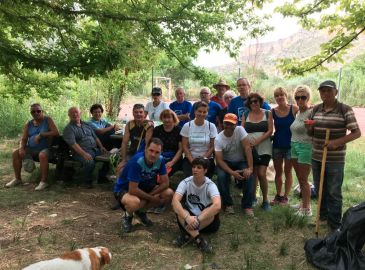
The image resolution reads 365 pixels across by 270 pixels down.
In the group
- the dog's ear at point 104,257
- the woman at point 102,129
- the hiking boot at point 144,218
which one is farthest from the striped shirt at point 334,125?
the woman at point 102,129

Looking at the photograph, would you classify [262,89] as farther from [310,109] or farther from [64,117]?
[310,109]

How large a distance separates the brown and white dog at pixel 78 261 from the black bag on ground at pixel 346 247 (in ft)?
6.82

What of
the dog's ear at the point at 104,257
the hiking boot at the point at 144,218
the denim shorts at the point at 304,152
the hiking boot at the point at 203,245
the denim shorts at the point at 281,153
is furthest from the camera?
the denim shorts at the point at 281,153

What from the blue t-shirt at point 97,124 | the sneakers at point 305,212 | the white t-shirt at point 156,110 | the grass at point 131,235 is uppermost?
the white t-shirt at point 156,110

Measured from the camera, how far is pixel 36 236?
4.39 meters

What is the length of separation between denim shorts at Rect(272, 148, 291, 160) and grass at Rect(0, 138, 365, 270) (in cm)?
74

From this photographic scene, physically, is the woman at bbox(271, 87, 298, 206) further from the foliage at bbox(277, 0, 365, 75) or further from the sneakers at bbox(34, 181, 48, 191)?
the sneakers at bbox(34, 181, 48, 191)

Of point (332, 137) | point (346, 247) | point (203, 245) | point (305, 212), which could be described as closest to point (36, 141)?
point (203, 245)

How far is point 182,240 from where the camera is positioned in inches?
170

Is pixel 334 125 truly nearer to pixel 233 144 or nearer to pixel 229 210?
pixel 233 144

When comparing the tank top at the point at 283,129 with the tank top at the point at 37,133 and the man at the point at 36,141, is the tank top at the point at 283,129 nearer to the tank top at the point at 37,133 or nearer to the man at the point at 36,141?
the man at the point at 36,141

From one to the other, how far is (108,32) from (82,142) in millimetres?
1883

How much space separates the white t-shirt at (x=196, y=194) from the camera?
4.37 m

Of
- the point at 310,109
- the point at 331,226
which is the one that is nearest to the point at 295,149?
the point at 310,109
